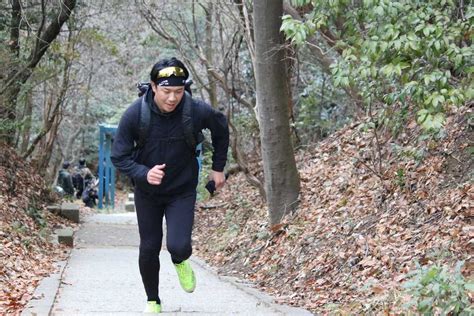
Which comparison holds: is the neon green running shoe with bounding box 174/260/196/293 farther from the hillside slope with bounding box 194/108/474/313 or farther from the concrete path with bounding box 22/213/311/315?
the hillside slope with bounding box 194/108/474/313

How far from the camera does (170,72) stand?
6.04 metres

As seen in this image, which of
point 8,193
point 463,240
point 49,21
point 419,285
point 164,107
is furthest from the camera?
point 49,21

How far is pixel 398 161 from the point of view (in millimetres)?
10102

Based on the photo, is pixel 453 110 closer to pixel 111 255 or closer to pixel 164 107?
pixel 164 107

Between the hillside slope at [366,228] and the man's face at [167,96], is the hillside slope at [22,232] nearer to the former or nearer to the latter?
the man's face at [167,96]

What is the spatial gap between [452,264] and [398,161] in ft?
12.9

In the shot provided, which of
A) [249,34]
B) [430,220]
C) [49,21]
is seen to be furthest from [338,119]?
[430,220]

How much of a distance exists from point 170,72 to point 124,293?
123 inches

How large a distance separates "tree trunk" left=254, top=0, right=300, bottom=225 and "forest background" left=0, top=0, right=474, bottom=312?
0.02m

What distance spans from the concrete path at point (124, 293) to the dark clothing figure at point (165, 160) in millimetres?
776

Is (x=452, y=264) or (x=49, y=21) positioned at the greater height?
(x=49, y=21)

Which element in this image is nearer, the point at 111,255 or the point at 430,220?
the point at 430,220

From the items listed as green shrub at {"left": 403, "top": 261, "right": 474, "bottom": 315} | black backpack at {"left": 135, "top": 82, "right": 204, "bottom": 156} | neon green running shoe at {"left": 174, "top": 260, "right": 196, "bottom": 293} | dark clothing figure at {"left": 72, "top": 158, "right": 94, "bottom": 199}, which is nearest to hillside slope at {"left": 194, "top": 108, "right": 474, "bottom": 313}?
green shrub at {"left": 403, "top": 261, "right": 474, "bottom": 315}

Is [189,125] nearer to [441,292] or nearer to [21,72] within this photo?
[441,292]
